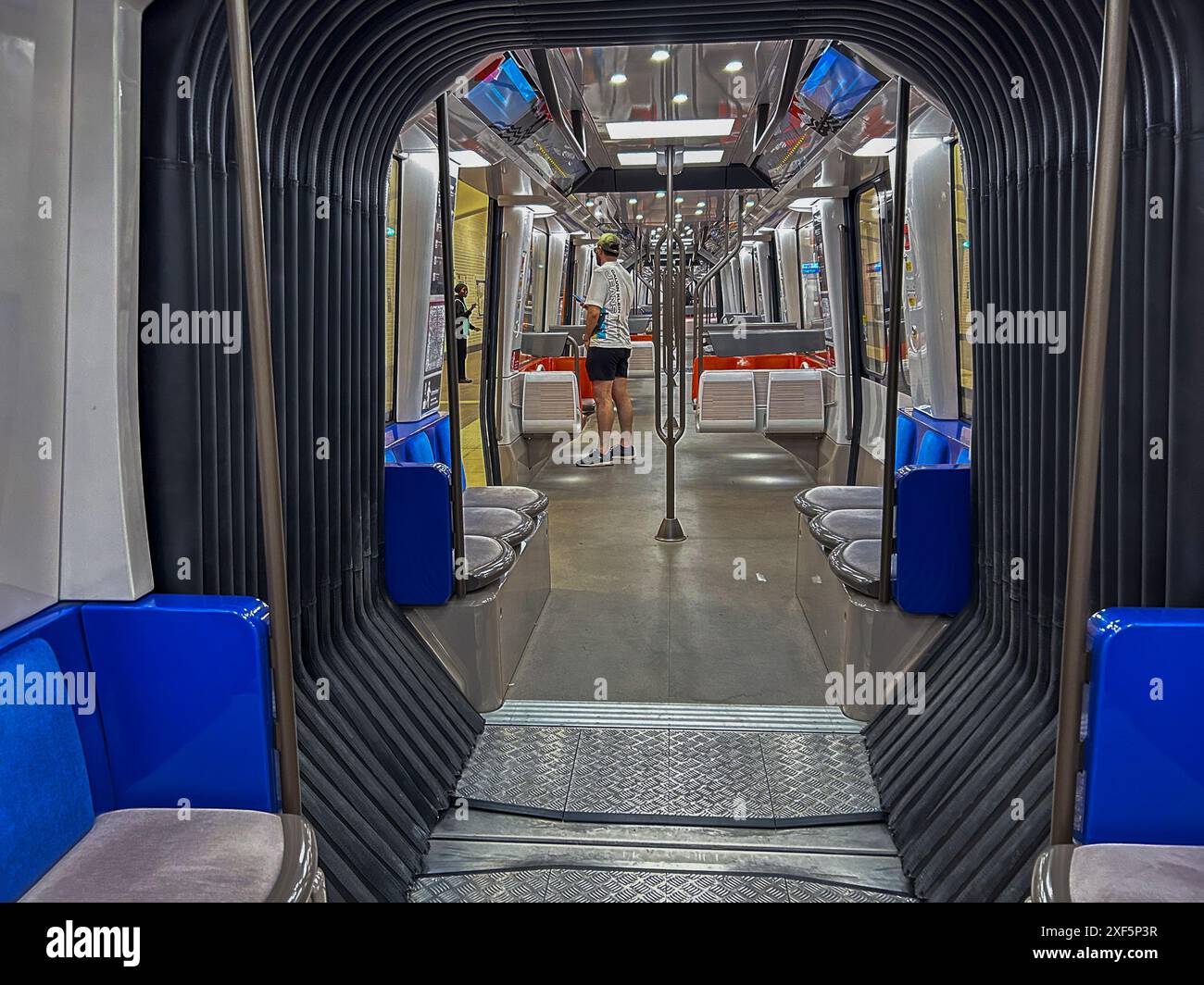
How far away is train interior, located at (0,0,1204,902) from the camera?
2.01 metres

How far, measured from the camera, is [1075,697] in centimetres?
155

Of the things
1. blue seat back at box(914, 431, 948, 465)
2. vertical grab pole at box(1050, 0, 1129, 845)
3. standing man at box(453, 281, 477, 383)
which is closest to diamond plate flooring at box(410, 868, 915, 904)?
vertical grab pole at box(1050, 0, 1129, 845)

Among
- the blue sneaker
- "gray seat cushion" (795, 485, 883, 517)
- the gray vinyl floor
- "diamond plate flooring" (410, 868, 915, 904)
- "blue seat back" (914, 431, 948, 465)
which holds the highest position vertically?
Answer: "blue seat back" (914, 431, 948, 465)

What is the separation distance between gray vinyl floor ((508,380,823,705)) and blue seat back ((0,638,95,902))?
220cm

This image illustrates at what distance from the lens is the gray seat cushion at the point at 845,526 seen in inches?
177

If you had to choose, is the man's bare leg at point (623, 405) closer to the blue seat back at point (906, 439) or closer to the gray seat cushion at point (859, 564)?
the blue seat back at point (906, 439)

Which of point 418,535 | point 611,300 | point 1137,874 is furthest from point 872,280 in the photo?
point 1137,874

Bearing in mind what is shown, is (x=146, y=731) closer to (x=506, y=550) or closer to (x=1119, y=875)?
(x=1119, y=875)

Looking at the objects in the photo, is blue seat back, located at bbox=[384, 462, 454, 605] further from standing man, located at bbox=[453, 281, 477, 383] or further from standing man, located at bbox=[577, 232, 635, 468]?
standing man, located at bbox=[577, 232, 635, 468]

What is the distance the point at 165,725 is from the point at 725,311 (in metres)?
25.2

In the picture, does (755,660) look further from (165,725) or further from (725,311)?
(725,311)

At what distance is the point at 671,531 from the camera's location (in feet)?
22.3

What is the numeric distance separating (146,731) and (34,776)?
27 centimetres
